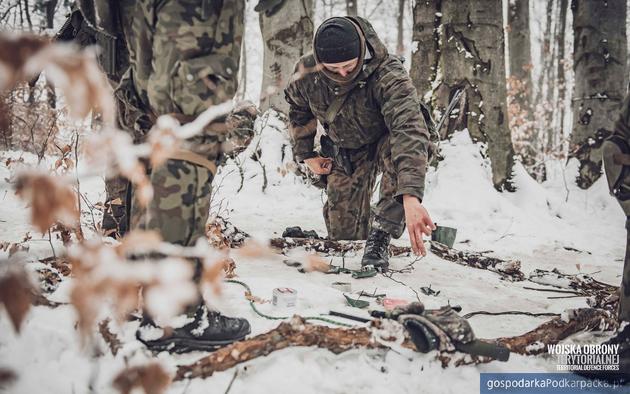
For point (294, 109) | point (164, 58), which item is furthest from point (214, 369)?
point (294, 109)

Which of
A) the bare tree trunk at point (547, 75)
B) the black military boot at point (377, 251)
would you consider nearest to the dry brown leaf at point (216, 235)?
the black military boot at point (377, 251)

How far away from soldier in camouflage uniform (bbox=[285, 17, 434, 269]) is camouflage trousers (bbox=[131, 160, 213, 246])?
0.85 meters

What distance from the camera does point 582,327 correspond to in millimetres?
1834

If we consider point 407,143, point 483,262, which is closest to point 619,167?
point 407,143

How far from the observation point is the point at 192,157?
138 cm

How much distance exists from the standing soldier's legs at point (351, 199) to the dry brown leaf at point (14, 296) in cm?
276

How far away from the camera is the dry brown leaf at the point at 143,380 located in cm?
76

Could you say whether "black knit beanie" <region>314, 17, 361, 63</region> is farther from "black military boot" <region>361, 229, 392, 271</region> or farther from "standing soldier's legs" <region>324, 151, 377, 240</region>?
"black military boot" <region>361, 229, 392, 271</region>

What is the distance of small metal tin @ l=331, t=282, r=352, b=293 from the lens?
232 centimetres

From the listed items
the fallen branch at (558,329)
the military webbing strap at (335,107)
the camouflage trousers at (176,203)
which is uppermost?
the military webbing strap at (335,107)

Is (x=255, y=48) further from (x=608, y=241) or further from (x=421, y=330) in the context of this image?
(x=421, y=330)

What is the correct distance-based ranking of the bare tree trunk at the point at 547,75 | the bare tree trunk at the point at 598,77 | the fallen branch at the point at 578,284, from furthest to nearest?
the bare tree trunk at the point at 547,75 → the bare tree trunk at the point at 598,77 → the fallen branch at the point at 578,284

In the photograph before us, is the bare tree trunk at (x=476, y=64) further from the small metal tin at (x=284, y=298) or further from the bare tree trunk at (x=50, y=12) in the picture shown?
the bare tree trunk at (x=50, y=12)

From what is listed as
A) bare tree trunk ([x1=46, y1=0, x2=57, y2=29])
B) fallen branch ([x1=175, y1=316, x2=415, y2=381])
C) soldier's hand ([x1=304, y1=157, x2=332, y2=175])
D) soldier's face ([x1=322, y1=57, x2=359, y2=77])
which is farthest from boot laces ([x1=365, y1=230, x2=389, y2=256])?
bare tree trunk ([x1=46, y1=0, x2=57, y2=29])
